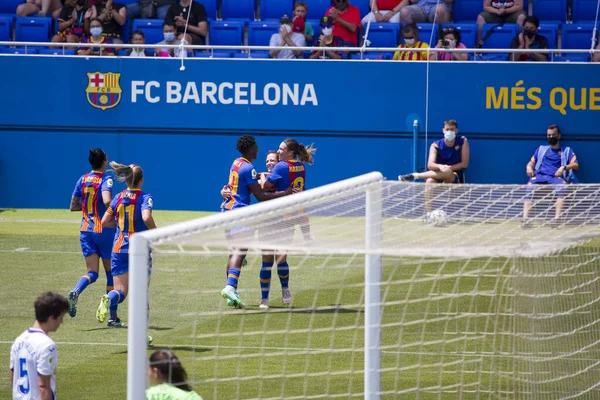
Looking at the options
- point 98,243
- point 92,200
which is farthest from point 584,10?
point 98,243

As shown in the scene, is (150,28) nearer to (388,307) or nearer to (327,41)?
(327,41)

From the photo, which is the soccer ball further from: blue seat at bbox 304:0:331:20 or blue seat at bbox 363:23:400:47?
blue seat at bbox 304:0:331:20

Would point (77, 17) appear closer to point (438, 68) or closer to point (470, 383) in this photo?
point (438, 68)

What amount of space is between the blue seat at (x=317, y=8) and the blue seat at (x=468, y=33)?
2.41 m

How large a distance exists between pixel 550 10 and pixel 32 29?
372 inches

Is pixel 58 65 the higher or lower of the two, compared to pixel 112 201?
higher

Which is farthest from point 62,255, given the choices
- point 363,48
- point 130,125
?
point 363,48

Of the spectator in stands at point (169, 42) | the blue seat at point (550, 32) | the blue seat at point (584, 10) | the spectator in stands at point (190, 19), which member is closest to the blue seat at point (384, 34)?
the blue seat at point (550, 32)

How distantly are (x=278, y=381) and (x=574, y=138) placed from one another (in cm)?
1087

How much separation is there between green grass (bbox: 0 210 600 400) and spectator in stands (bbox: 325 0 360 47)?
5987 millimetres

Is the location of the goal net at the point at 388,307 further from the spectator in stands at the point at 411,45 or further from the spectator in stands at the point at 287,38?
the spectator in stands at the point at 287,38

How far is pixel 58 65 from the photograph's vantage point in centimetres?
1861

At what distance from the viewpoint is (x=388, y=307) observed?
10422 millimetres

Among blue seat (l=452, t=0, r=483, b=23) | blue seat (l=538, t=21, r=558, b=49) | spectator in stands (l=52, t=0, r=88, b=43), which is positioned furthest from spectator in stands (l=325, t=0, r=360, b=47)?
spectator in stands (l=52, t=0, r=88, b=43)
